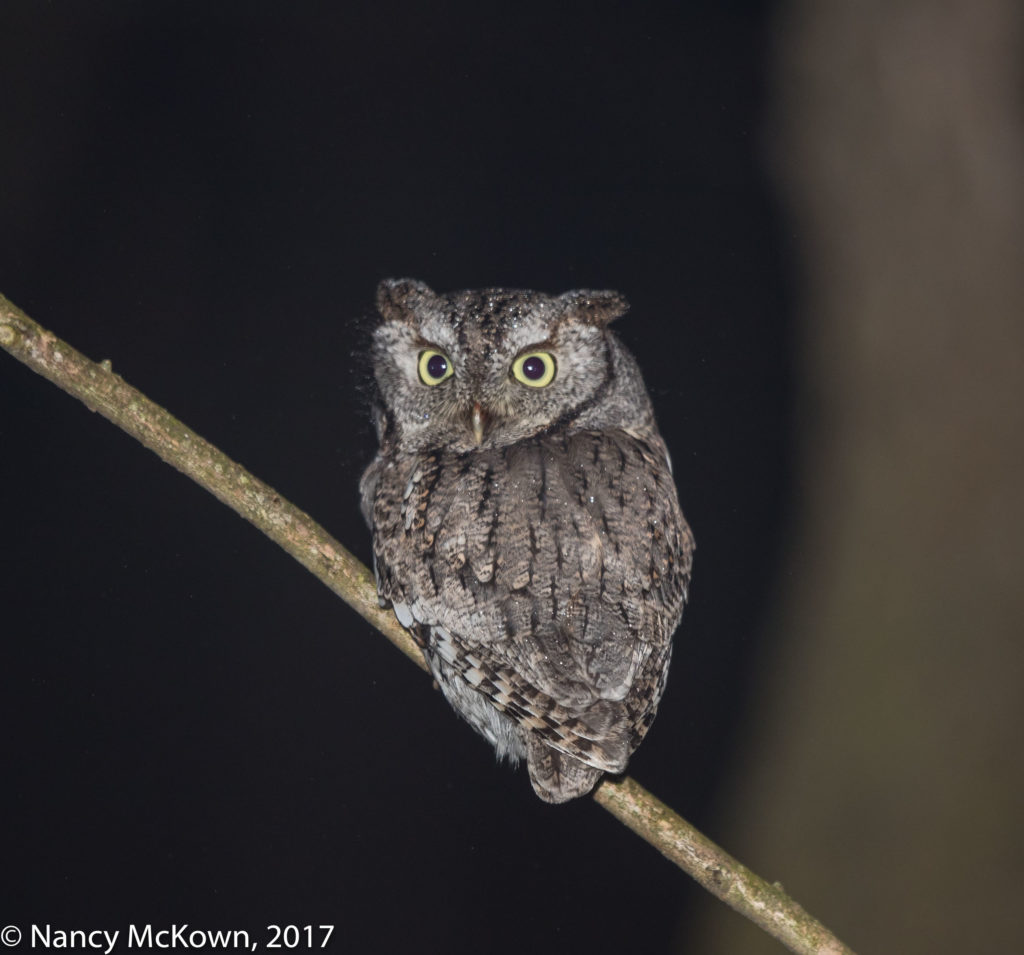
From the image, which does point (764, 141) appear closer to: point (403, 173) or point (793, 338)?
point (793, 338)

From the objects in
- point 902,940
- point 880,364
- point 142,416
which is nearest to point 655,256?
point 880,364

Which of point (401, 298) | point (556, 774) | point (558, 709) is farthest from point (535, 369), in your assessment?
point (556, 774)

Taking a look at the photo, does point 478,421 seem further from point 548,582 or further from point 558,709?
point 558,709

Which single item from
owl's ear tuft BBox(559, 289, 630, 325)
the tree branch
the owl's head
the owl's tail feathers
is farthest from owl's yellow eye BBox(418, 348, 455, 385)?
the owl's tail feathers

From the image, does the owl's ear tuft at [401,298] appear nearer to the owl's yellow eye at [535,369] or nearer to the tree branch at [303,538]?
the owl's yellow eye at [535,369]

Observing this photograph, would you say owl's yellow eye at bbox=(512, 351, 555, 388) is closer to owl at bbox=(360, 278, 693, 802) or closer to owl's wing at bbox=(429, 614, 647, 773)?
owl at bbox=(360, 278, 693, 802)

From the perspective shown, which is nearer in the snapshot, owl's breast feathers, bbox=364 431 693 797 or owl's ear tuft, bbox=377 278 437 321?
owl's breast feathers, bbox=364 431 693 797

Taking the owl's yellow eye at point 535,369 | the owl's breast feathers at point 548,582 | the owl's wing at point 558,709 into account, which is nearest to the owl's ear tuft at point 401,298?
the owl's yellow eye at point 535,369
